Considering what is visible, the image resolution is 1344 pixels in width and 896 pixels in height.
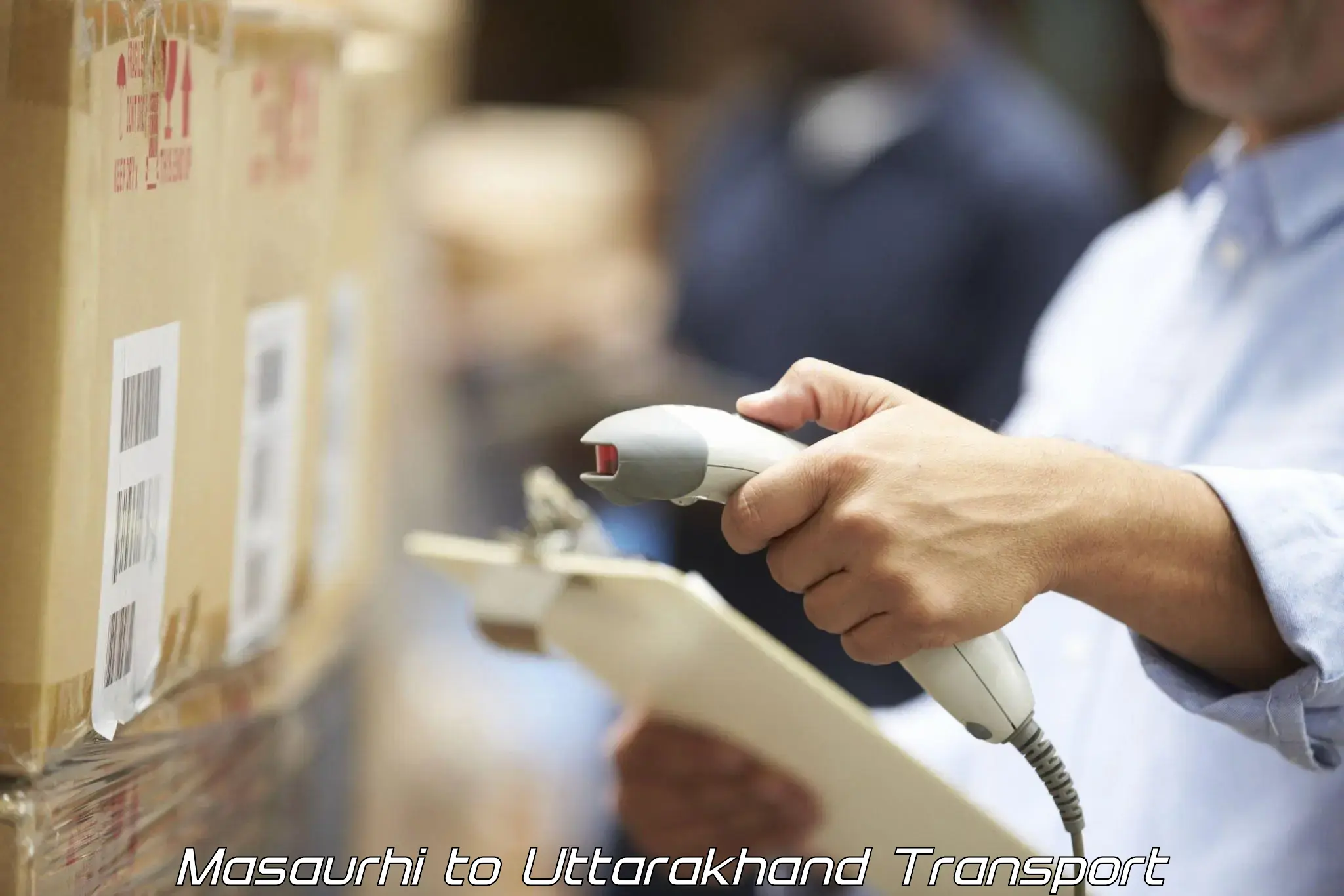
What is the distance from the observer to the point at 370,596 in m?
1.02

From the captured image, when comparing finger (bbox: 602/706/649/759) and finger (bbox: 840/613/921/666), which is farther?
finger (bbox: 602/706/649/759)

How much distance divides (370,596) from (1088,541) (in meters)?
0.72

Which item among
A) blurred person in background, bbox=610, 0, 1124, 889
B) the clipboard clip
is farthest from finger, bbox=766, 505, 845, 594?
blurred person in background, bbox=610, 0, 1124, 889

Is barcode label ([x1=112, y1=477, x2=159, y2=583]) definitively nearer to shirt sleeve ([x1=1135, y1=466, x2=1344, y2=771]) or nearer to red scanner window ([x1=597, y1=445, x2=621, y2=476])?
red scanner window ([x1=597, y1=445, x2=621, y2=476])

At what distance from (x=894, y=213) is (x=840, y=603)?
40.4 inches

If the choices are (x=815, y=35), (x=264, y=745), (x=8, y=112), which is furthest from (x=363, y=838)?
(x=815, y=35)

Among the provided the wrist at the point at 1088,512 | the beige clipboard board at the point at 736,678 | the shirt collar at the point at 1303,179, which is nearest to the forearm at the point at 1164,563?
the wrist at the point at 1088,512

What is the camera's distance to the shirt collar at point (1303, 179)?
0.58 m

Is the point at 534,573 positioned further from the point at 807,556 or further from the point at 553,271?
the point at 553,271

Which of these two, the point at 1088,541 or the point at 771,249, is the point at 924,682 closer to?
the point at 1088,541

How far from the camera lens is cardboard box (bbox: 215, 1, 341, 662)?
47 cm

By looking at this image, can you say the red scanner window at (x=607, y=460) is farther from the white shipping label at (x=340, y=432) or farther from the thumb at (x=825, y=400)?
the white shipping label at (x=340, y=432)

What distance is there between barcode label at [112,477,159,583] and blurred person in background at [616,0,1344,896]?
187mm

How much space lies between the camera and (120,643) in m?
0.39
